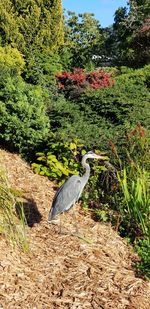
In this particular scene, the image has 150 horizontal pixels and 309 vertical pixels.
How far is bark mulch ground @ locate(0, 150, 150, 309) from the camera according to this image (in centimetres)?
386

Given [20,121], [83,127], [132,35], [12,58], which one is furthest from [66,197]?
[132,35]

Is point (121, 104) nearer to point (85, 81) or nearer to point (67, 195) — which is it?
point (67, 195)

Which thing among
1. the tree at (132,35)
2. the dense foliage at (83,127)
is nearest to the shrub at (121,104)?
the dense foliage at (83,127)

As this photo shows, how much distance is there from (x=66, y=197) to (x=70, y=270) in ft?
2.91

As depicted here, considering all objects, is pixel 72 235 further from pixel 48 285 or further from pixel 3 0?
pixel 3 0

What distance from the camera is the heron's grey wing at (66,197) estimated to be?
496cm

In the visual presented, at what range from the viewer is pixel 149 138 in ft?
21.5

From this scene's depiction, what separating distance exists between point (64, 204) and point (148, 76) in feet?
28.4

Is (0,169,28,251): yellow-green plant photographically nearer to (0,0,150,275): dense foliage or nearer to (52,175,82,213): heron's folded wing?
(52,175,82,213): heron's folded wing

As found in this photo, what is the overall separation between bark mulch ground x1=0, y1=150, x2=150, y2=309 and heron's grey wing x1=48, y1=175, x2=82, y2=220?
35cm

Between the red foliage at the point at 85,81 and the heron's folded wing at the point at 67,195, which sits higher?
the red foliage at the point at 85,81

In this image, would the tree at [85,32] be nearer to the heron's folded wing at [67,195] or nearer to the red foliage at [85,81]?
the red foliage at [85,81]

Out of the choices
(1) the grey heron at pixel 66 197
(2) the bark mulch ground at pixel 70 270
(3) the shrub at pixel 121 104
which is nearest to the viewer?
(2) the bark mulch ground at pixel 70 270

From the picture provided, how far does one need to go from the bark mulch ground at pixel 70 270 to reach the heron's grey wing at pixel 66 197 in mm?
352
